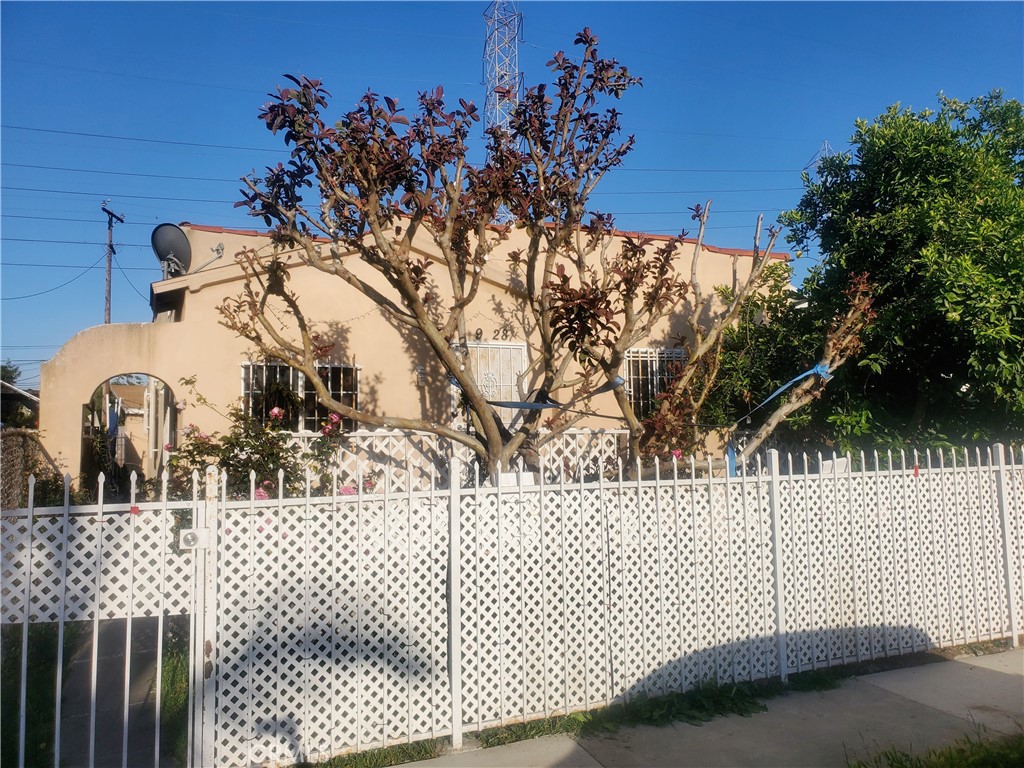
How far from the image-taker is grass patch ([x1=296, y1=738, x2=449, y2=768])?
180 inches

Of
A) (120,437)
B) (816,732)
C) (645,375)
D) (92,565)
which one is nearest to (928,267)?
(645,375)

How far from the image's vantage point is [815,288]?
32.1 ft

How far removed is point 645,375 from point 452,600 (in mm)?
6784

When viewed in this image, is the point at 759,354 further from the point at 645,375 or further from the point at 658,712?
the point at 658,712

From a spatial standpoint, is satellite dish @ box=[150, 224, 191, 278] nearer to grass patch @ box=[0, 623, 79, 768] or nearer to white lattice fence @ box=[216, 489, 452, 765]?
grass patch @ box=[0, 623, 79, 768]

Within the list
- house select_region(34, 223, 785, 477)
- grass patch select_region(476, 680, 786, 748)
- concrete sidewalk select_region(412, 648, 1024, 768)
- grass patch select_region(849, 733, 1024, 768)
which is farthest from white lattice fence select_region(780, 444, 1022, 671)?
house select_region(34, 223, 785, 477)

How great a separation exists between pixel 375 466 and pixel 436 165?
3871 mm

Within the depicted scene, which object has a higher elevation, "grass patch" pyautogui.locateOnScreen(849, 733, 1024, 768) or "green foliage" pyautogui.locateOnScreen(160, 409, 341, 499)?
"green foliage" pyautogui.locateOnScreen(160, 409, 341, 499)

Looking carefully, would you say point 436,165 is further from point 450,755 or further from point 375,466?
point 450,755

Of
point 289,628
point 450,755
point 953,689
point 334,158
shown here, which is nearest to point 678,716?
point 450,755

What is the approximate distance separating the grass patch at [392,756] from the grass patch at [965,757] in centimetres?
259

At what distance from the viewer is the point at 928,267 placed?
316 inches

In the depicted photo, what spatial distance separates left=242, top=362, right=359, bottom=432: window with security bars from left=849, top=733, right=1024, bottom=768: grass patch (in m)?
6.79

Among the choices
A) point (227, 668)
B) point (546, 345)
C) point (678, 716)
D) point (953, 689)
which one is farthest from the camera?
point (546, 345)
